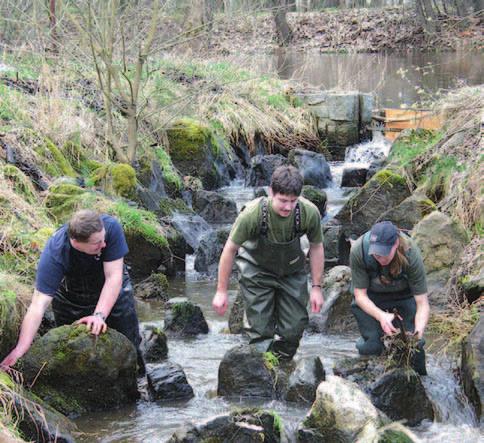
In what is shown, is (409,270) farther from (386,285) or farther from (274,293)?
(274,293)

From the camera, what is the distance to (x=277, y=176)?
5.75 metres

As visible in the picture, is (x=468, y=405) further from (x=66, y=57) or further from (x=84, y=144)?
(x=66, y=57)

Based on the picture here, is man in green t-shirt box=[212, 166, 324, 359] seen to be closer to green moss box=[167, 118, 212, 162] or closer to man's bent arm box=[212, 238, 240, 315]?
man's bent arm box=[212, 238, 240, 315]

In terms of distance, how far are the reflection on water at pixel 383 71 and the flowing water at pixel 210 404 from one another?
9.66 meters

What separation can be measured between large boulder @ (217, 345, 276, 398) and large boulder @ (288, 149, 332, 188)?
26.3 ft

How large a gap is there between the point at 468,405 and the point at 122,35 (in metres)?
6.93

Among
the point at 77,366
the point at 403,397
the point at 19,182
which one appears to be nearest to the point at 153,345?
the point at 77,366

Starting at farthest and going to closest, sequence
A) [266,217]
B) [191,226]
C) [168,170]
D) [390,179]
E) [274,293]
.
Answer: [168,170] < [390,179] < [191,226] < [274,293] < [266,217]

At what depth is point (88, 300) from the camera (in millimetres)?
6062

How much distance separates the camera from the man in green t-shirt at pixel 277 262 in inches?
238

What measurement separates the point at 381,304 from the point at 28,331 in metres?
2.57

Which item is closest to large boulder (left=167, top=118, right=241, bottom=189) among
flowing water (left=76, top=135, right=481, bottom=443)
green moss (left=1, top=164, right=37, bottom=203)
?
green moss (left=1, top=164, right=37, bottom=203)

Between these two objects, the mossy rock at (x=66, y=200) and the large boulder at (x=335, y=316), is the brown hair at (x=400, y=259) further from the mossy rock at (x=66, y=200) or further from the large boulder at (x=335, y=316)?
the mossy rock at (x=66, y=200)

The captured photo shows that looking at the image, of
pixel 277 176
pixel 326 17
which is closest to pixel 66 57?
pixel 277 176
